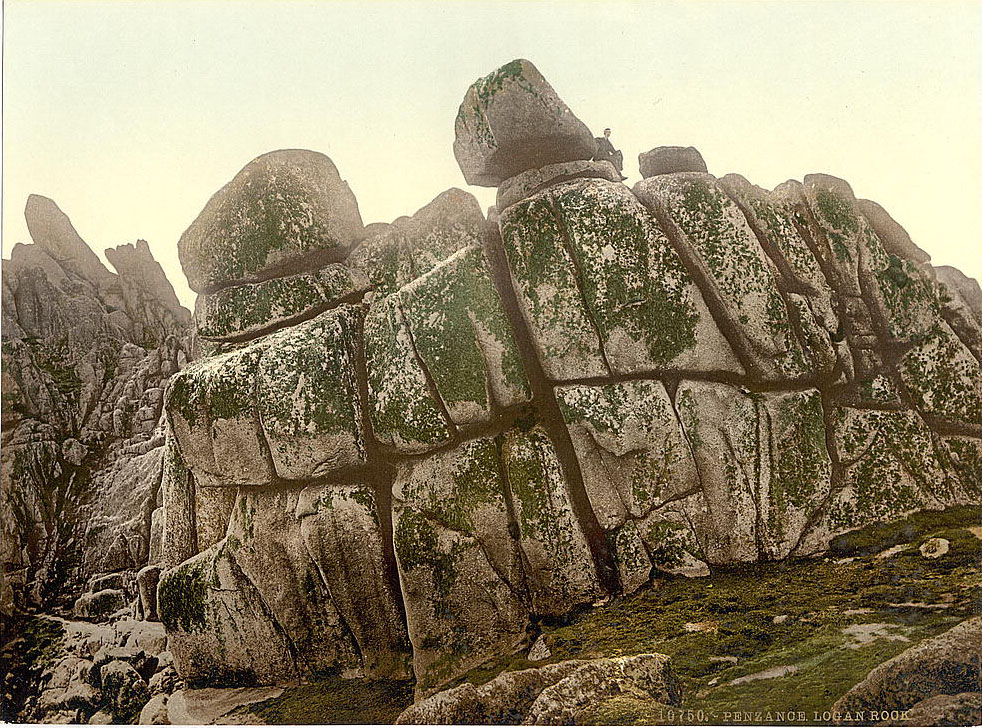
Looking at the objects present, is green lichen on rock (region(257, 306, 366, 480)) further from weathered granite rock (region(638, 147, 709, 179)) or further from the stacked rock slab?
weathered granite rock (region(638, 147, 709, 179))

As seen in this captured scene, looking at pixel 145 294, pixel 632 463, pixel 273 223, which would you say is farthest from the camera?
pixel 145 294

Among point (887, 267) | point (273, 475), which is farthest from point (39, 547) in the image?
point (887, 267)

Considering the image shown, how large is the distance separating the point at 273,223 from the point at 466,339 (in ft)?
8.28

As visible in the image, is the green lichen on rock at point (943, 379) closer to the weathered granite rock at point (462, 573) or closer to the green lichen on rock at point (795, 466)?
the green lichen on rock at point (795, 466)

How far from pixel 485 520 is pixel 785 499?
8.86 ft

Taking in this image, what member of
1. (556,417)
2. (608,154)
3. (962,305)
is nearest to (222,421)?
(556,417)

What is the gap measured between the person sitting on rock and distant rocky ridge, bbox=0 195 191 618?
4960mm

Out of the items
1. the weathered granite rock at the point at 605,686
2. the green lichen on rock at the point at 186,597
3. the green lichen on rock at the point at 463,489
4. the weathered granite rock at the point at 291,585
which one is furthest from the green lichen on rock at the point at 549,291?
the green lichen on rock at the point at 186,597

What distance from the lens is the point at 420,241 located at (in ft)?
25.3

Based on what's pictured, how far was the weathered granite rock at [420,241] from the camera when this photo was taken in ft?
24.9

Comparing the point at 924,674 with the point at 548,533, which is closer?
the point at 924,674

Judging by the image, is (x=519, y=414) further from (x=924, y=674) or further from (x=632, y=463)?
(x=924, y=674)

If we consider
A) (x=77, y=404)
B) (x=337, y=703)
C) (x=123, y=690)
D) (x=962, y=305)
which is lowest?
(x=337, y=703)

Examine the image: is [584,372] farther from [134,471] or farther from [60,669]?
[60,669]
